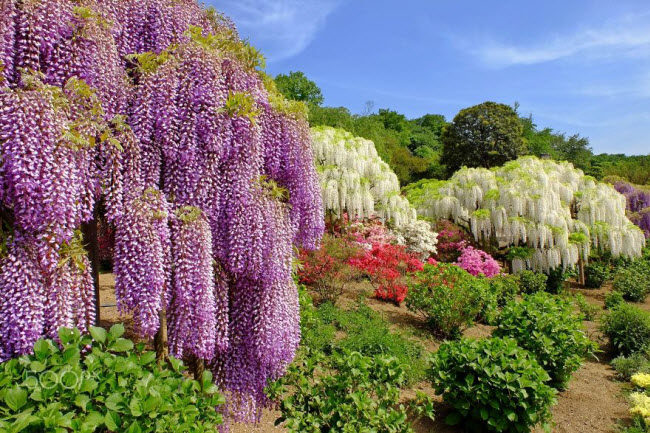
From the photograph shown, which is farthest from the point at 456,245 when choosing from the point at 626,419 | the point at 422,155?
the point at 422,155

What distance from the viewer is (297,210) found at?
183 inches

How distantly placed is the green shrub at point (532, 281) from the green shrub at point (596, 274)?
385 centimetres

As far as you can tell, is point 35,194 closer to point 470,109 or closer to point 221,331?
point 221,331

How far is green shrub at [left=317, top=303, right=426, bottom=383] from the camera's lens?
285 inches

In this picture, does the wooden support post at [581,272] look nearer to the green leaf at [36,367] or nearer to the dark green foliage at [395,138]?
the dark green foliage at [395,138]

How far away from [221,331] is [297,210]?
1454mm

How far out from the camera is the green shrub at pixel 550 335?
728cm

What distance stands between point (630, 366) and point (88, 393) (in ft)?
30.4

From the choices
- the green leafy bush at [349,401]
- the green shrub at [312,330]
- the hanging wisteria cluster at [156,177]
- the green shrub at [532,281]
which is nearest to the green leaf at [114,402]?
the hanging wisteria cluster at [156,177]

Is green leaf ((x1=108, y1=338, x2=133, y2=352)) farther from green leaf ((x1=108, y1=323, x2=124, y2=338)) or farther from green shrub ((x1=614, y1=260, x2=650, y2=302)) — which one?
green shrub ((x1=614, y1=260, x2=650, y2=302))

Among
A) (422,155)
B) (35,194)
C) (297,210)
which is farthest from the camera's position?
(422,155)

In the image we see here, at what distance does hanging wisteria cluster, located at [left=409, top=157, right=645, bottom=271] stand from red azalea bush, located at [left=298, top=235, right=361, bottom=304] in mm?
6798

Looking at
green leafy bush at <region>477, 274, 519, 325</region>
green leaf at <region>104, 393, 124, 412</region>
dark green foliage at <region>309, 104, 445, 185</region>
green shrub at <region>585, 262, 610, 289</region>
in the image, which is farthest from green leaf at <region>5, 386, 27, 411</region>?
dark green foliage at <region>309, 104, 445, 185</region>

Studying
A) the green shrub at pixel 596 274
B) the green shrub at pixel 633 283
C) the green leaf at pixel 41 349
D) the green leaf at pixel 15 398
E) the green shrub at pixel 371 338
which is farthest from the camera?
the green shrub at pixel 596 274
